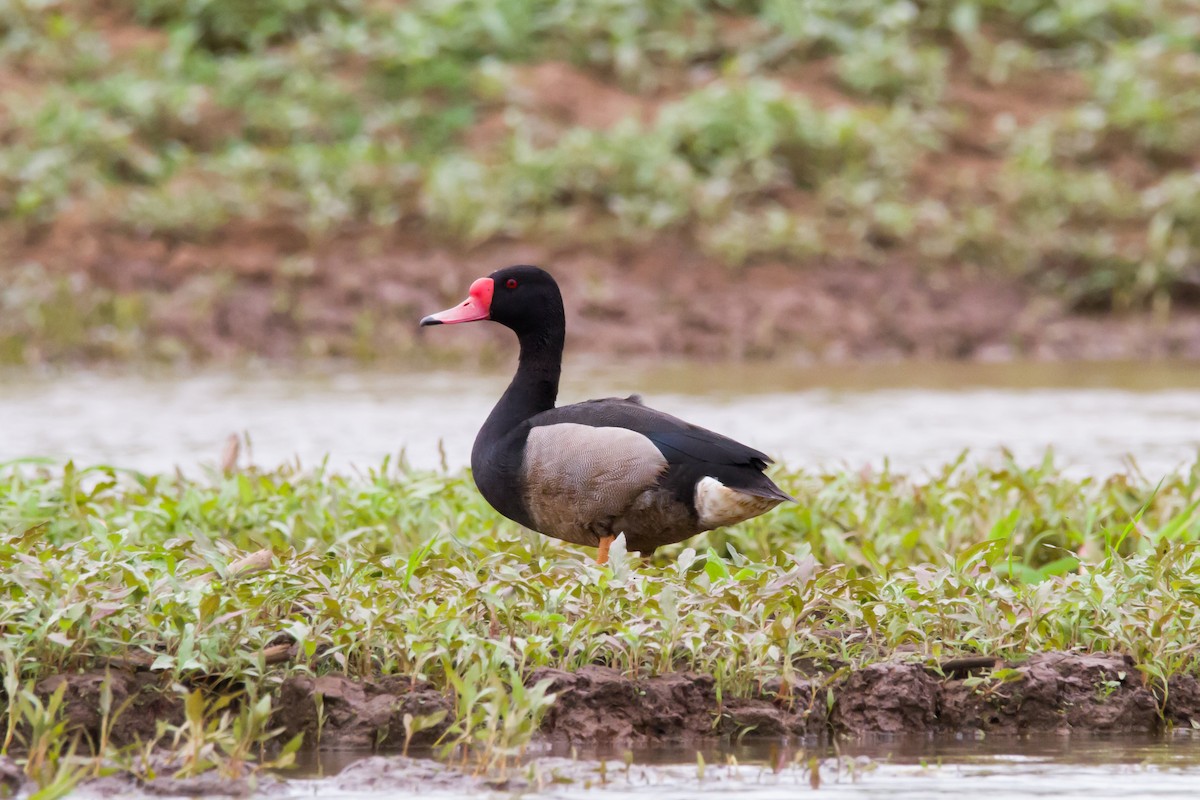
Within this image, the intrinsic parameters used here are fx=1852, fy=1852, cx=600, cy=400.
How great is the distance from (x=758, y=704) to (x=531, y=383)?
210 centimetres

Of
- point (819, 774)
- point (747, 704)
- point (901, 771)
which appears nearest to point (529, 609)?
point (747, 704)

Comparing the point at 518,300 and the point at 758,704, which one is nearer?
Result: the point at 758,704

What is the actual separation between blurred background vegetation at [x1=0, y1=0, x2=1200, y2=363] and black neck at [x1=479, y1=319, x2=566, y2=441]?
918 centimetres

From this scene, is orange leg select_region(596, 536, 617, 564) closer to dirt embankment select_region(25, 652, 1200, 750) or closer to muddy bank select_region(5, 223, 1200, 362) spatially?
dirt embankment select_region(25, 652, 1200, 750)

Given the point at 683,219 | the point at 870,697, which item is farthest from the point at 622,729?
the point at 683,219

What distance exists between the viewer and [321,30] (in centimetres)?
2247

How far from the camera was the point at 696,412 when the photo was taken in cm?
1220

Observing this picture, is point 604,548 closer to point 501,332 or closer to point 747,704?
point 747,704

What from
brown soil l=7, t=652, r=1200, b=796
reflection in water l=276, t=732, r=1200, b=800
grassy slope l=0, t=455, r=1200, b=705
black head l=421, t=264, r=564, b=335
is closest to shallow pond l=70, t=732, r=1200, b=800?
reflection in water l=276, t=732, r=1200, b=800

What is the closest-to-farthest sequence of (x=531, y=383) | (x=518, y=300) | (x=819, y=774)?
(x=819, y=774) < (x=531, y=383) < (x=518, y=300)

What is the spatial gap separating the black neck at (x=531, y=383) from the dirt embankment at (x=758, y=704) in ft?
5.76

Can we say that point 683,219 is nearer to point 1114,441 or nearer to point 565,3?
point 565,3

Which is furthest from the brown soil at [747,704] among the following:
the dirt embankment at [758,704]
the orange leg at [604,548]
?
the orange leg at [604,548]

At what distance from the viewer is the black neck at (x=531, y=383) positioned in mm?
6598
